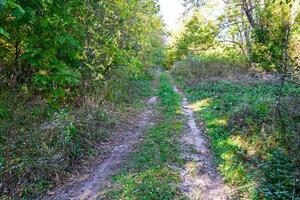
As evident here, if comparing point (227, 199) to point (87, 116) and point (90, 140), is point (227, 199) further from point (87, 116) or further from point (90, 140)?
point (87, 116)

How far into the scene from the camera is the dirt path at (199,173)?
5.62 meters

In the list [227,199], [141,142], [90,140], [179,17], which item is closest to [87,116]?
[90,140]

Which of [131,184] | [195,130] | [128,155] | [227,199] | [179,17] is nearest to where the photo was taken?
[227,199]

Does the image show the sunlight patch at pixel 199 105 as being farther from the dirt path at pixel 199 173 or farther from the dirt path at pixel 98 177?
the dirt path at pixel 98 177

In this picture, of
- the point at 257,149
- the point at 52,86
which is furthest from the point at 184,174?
the point at 52,86

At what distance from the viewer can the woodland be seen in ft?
18.8

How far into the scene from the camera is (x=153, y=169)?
639 centimetres

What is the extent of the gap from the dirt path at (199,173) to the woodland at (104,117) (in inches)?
6.0

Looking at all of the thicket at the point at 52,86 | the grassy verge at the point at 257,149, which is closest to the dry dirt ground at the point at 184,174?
the grassy verge at the point at 257,149

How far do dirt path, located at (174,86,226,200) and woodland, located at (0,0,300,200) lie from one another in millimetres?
153

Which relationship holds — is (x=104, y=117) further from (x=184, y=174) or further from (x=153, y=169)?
(x=184, y=174)

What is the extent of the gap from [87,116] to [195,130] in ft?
11.0

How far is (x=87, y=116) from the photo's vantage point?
8586mm

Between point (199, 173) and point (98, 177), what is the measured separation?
2134mm
